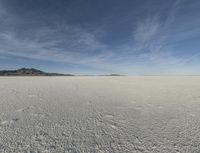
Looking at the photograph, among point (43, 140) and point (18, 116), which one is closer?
point (43, 140)

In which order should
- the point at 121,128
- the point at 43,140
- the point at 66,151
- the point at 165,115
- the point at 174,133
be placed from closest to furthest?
the point at 66,151 < the point at 43,140 < the point at 174,133 < the point at 121,128 < the point at 165,115

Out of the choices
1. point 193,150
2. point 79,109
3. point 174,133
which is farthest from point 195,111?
point 79,109

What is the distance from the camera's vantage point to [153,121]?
12.1 feet

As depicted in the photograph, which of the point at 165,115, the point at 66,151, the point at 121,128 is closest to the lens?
the point at 66,151

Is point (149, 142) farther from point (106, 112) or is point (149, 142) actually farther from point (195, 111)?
point (195, 111)

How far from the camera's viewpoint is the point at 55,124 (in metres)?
3.36

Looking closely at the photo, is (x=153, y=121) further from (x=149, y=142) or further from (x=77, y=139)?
(x=77, y=139)

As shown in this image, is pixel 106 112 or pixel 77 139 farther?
pixel 106 112

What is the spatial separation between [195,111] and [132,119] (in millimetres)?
2118

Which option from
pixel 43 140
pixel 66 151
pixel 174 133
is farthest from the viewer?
pixel 174 133

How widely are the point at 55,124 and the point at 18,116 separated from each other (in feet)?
3.68

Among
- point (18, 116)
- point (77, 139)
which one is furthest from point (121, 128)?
point (18, 116)

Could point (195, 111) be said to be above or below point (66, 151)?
above

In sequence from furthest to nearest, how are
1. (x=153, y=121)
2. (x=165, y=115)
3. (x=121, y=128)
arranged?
(x=165, y=115), (x=153, y=121), (x=121, y=128)
